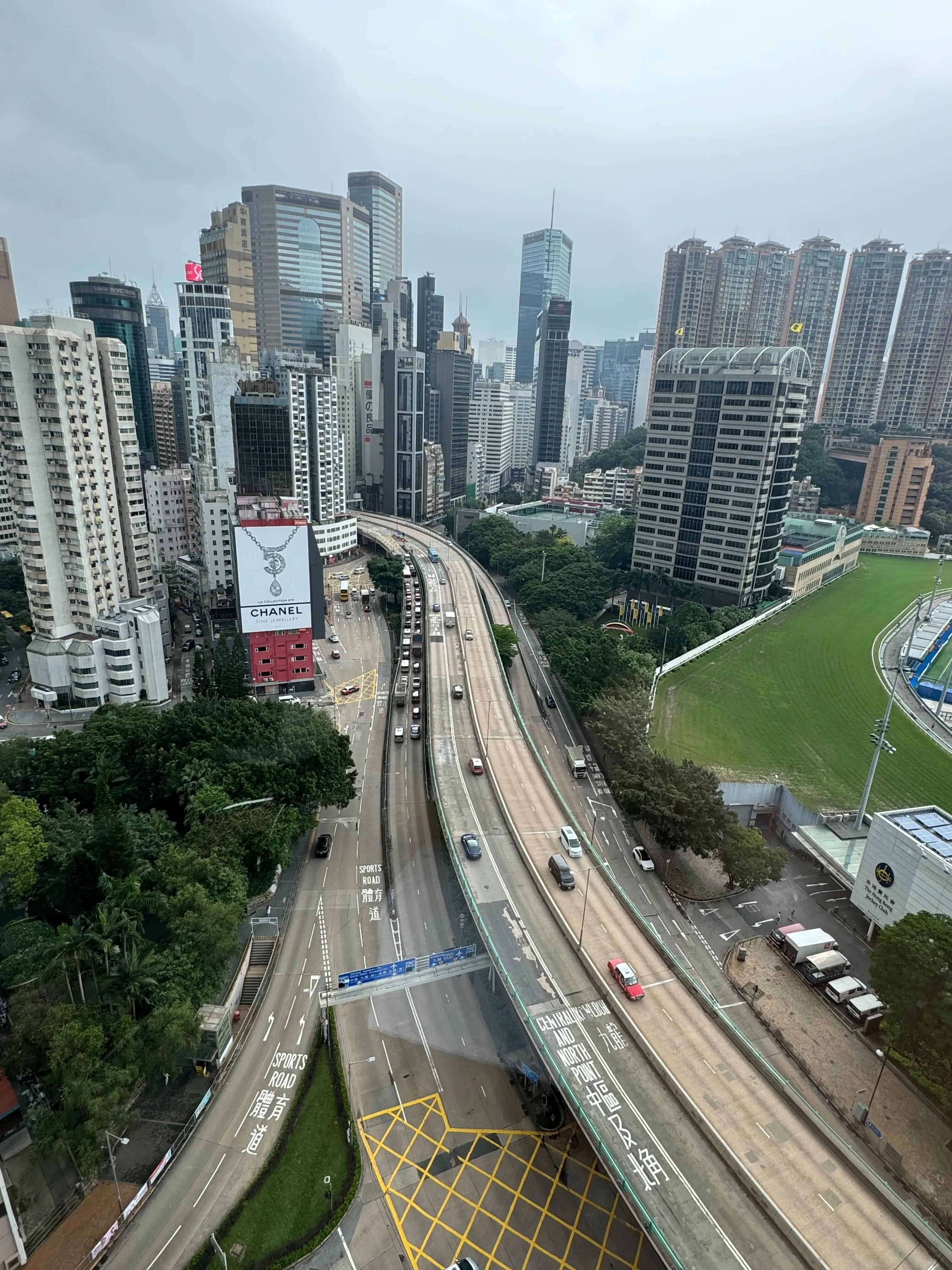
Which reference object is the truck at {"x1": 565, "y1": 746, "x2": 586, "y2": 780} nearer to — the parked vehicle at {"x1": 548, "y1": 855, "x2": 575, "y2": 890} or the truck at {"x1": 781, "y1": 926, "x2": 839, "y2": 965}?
the parked vehicle at {"x1": 548, "y1": 855, "x2": 575, "y2": 890}

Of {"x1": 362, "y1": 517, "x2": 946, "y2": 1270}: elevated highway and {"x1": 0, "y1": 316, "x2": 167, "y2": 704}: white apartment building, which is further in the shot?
{"x1": 0, "y1": 316, "x2": 167, "y2": 704}: white apartment building

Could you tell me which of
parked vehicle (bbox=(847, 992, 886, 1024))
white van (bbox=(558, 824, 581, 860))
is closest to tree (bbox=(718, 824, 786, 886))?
parked vehicle (bbox=(847, 992, 886, 1024))

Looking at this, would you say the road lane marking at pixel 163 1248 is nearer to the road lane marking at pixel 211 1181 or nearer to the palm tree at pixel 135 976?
the road lane marking at pixel 211 1181

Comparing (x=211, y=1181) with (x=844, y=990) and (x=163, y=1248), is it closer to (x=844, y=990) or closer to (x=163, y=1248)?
(x=163, y=1248)

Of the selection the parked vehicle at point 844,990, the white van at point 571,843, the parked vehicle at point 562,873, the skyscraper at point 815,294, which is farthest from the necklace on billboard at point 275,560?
the skyscraper at point 815,294

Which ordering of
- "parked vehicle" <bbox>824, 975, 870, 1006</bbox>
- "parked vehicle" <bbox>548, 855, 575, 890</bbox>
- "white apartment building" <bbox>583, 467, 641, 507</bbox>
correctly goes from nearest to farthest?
"parked vehicle" <bbox>824, 975, 870, 1006</bbox>, "parked vehicle" <bbox>548, 855, 575, 890</bbox>, "white apartment building" <bbox>583, 467, 641, 507</bbox>

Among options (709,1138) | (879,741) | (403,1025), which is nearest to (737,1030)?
(709,1138)

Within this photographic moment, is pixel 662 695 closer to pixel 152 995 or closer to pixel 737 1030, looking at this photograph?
pixel 737 1030
